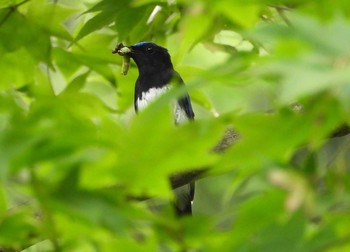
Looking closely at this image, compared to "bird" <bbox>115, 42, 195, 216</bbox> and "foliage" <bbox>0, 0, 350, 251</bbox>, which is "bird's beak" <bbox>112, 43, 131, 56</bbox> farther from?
"foliage" <bbox>0, 0, 350, 251</bbox>

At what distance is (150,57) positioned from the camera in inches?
80.8

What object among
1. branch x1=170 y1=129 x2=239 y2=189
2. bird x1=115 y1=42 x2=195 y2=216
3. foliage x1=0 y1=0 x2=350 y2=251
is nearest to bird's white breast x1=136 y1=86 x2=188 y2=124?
bird x1=115 y1=42 x2=195 y2=216

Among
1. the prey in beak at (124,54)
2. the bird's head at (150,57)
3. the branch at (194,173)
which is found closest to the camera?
the branch at (194,173)

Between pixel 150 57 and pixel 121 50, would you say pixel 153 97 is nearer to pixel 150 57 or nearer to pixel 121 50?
pixel 150 57

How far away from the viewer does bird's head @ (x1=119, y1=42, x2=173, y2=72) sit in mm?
1992

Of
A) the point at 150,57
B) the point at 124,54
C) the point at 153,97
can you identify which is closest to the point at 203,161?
the point at 124,54

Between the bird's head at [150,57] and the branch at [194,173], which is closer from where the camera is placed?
the branch at [194,173]

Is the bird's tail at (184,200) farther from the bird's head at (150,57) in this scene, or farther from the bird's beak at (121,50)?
the bird's beak at (121,50)

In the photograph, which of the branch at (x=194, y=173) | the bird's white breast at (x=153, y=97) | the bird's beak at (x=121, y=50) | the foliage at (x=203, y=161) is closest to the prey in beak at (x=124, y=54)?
the bird's beak at (x=121, y=50)

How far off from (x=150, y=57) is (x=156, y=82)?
7 cm

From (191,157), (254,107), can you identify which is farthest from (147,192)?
(254,107)

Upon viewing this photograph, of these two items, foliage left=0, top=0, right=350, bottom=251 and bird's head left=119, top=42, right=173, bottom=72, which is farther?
bird's head left=119, top=42, right=173, bottom=72

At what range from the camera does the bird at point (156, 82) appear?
1.94 metres

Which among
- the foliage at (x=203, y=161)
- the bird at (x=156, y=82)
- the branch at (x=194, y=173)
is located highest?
the foliage at (x=203, y=161)
